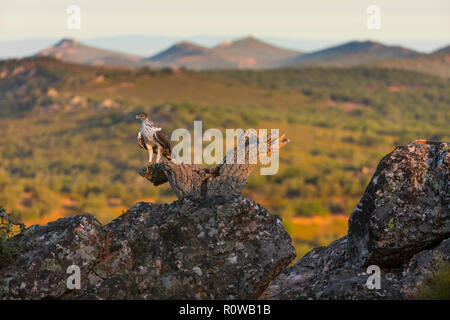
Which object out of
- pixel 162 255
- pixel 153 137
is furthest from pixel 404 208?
pixel 153 137

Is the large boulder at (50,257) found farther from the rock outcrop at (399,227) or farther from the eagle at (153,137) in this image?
the rock outcrop at (399,227)

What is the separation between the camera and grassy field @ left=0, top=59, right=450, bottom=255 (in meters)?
72.2

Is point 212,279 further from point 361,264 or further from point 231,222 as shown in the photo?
point 361,264

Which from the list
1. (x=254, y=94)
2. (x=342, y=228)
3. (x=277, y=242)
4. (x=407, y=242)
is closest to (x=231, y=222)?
(x=277, y=242)

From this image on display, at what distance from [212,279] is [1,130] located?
439ft

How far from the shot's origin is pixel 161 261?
29.7 ft

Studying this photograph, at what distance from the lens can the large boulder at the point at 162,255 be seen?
27.6ft

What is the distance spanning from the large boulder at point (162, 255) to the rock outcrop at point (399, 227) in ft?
2.70

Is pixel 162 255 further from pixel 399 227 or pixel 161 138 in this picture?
pixel 399 227

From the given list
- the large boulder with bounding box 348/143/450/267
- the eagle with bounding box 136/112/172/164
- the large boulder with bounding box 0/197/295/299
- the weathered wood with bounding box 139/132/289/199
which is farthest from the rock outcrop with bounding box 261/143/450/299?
the eagle with bounding box 136/112/172/164

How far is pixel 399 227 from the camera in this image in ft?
29.9

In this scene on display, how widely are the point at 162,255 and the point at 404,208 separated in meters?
3.77

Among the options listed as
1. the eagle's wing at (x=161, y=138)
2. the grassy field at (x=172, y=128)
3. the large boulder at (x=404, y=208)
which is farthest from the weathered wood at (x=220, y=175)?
the grassy field at (x=172, y=128)

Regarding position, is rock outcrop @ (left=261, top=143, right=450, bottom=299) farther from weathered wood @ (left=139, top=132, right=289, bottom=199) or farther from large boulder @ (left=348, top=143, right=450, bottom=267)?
weathered wood @ (left=139, top=132, right=289, bottom=199)
